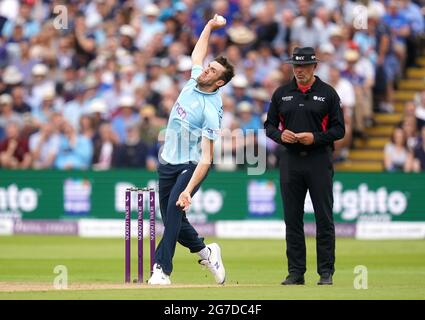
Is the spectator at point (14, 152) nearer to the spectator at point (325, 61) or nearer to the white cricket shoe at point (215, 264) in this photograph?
the spectator at point (325, 61)

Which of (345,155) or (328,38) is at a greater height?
(328,38)

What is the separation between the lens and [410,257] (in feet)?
57.8

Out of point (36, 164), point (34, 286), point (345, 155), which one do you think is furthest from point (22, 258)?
point (345, 155)

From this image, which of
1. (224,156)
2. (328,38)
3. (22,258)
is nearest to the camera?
(22,258)

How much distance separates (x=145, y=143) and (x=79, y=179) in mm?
1442

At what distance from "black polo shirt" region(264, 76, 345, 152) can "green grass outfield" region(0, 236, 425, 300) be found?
1537mm

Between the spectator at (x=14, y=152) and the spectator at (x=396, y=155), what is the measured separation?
6944mm

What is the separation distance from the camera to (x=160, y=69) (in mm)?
24109

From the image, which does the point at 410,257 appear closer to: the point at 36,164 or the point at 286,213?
the point at 286,213

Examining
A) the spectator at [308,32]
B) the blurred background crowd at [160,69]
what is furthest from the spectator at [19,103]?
the spectator at [308,32]

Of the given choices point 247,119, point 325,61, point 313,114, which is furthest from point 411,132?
point 313,114

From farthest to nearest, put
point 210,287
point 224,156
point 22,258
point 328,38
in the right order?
1. point 328,38
2. point 224,156
3. point 22,258
4. point 210,287

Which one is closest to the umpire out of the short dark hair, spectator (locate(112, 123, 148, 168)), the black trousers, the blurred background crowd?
the black trousers

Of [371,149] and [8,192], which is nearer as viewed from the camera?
[8,192]
